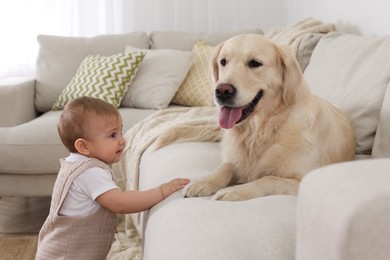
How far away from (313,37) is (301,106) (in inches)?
43.7

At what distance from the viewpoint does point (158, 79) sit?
3.37m

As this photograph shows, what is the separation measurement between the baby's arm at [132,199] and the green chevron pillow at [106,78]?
5.84 ft

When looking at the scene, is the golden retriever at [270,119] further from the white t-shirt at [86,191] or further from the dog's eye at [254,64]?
the white t-shirt at [86,191]

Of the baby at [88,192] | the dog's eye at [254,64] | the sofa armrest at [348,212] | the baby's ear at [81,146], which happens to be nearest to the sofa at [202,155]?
the sofa armrest at [348,212]

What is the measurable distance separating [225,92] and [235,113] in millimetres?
89

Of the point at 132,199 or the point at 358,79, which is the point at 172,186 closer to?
the point at 132,199

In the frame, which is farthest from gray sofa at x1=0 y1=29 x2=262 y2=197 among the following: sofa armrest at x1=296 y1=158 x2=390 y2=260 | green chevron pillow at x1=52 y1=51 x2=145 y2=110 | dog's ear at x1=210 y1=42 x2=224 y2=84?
sofa armrest at x1=296 y1=158 x2=390 y2=260

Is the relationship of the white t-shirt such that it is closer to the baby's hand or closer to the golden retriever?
the baby's hand

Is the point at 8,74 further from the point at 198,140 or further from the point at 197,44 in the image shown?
the point at 198,140

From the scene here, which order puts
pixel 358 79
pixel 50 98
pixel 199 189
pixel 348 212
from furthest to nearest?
pixel 50 98
pixel 358 79
pixel 199 189
pixel 348 212

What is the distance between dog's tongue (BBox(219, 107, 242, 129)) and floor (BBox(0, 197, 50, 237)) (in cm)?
146

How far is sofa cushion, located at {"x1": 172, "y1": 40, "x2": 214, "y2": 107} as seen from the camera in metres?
3.36

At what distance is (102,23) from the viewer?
14.1ft

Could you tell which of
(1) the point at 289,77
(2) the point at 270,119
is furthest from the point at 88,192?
(1) the point at 289,77
